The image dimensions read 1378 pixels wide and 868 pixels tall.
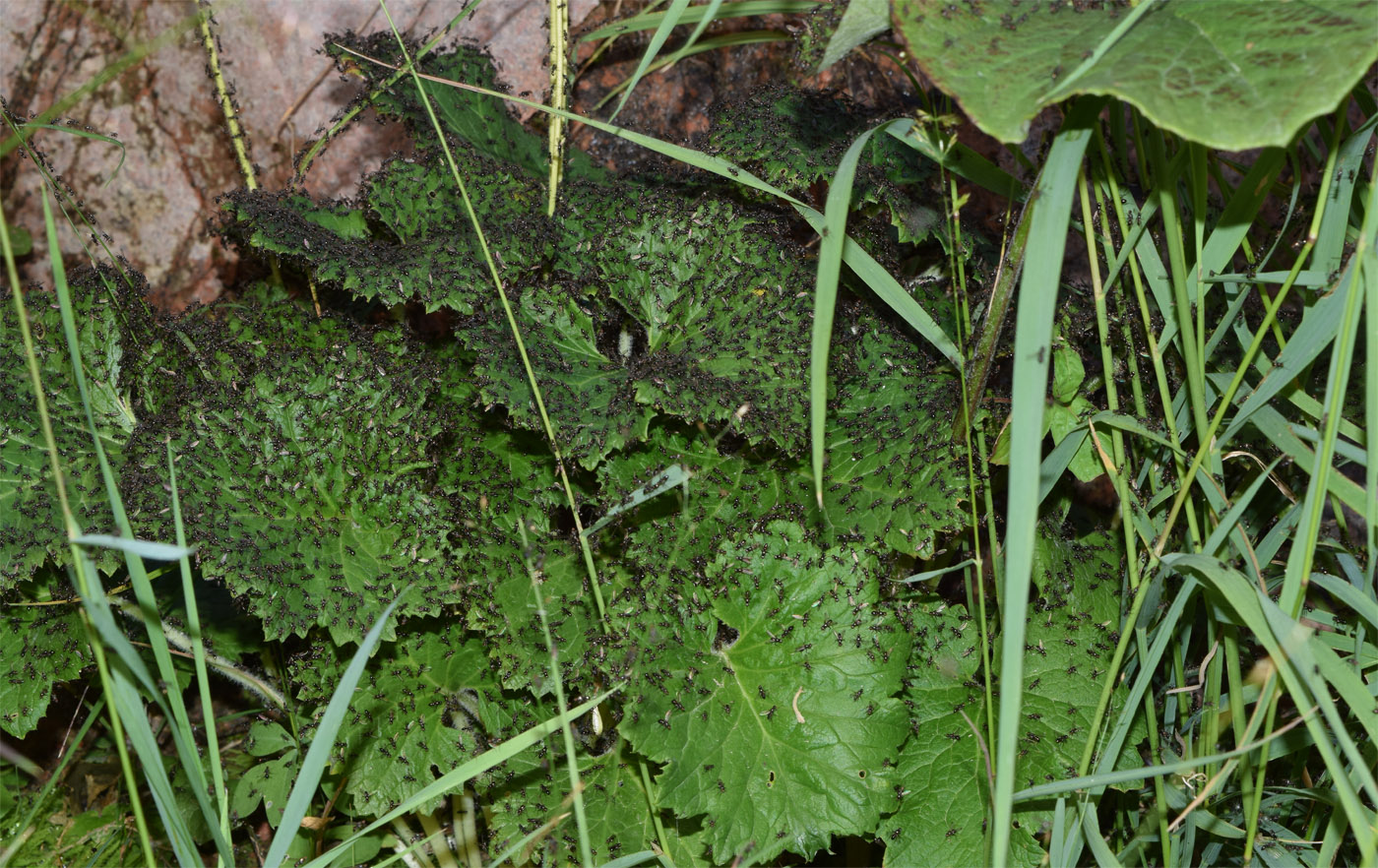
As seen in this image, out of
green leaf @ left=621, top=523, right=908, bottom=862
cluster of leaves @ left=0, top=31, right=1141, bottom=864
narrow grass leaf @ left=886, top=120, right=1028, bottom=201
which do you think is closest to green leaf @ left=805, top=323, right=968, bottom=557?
cluster of leaves @ left=0, top=31, right=1141, bottom=864

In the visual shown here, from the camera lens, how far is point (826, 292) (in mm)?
1604

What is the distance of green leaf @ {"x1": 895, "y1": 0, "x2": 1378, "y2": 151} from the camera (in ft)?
4.10

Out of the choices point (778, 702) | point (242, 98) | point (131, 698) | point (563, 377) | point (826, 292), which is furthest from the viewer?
point (242, 98)

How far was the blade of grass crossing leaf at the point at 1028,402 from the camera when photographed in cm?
128

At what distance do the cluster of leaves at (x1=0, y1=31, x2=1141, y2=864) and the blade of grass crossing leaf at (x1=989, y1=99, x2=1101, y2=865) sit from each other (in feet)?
2.11

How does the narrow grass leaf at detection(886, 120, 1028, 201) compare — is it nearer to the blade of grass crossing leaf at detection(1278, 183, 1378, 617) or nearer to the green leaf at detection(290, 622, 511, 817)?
the blade of grass crossing leaf at detection(1278, 183, 1378, 617)

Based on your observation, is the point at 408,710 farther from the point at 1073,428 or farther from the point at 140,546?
the point at 1073,428

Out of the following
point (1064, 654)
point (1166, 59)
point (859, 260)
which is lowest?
point (1064, 654)

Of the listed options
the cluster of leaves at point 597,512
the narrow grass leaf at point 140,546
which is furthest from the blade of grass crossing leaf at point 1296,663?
the narrow grass leaf at point 140,546

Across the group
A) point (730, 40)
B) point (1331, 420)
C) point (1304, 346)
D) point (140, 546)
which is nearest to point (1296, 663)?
point (1331, 420)

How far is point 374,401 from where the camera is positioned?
2.31m

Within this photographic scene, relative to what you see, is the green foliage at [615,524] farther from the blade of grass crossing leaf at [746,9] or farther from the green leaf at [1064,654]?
the blade of grass crossing leaf at [746,9]

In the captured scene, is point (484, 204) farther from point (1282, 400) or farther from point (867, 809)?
point (1282, 400)

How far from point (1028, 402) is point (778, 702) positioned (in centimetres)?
95
